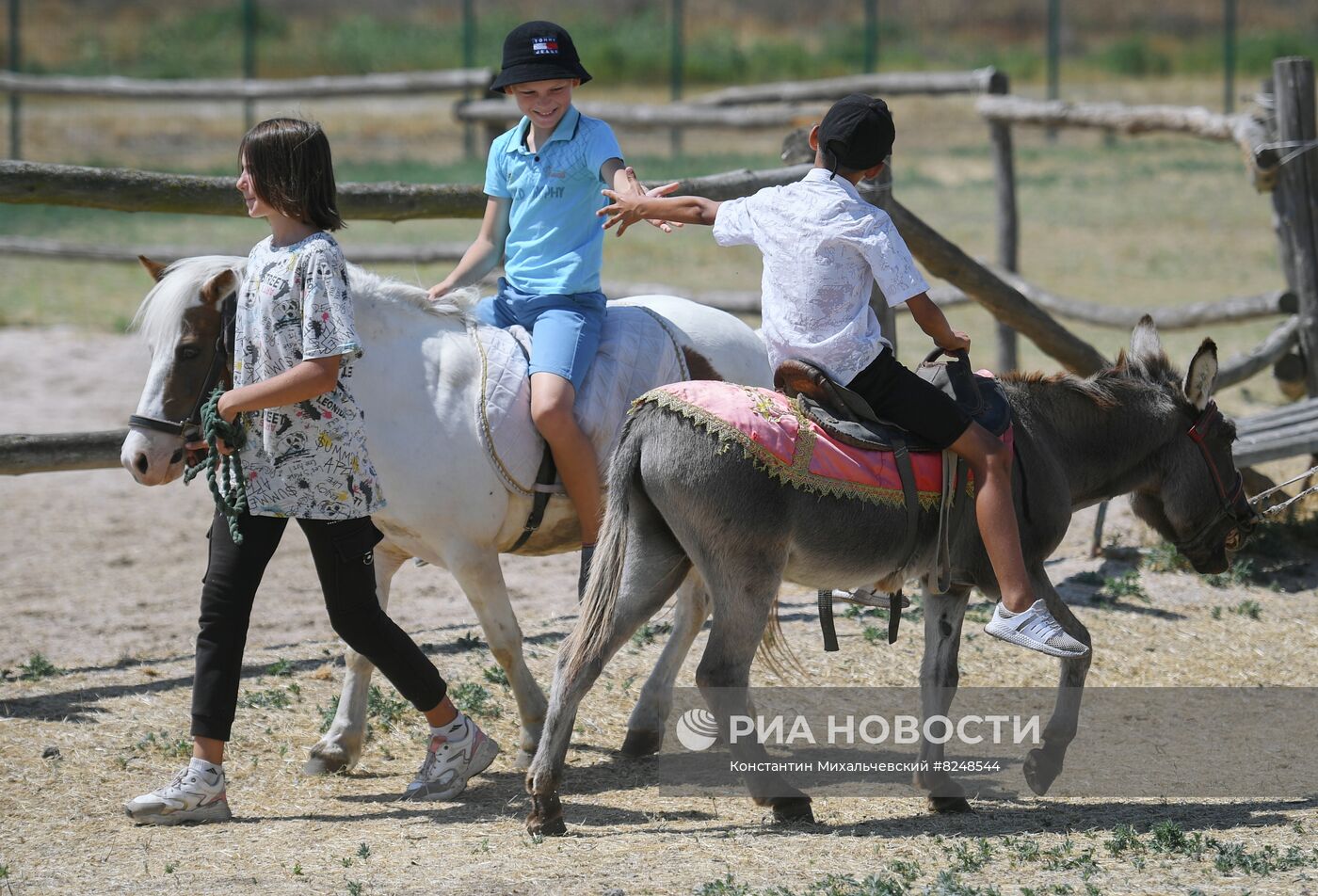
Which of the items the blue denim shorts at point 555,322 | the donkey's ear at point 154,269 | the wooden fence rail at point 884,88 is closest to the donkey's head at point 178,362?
the donkey's ear at point 154,269

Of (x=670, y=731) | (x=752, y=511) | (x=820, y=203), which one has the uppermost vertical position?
(x=820, y=203)

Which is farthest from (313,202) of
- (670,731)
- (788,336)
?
(670,731)

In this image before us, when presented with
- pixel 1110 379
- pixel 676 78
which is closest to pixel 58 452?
pixel 1110 379

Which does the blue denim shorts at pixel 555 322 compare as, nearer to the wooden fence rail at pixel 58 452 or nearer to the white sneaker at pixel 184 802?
the white sneaker at pixel 184 802

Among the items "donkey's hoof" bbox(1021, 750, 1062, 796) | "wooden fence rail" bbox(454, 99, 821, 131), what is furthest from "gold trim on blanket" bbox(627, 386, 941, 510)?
"wooden fence rail" bbox(454, 99, 821, 131)

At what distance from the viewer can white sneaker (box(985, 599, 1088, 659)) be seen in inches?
154

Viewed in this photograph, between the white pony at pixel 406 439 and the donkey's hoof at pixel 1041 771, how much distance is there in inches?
52.1

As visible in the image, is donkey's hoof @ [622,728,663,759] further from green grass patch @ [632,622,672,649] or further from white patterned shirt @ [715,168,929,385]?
white patterned shirt @ [715,168,929,385]

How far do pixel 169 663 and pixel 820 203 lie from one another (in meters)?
3.29

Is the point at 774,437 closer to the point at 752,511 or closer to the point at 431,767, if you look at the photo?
the point at 752,511

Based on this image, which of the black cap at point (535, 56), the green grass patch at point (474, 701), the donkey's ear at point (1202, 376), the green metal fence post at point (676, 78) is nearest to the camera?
the donkey's ear at point (1202, 376)

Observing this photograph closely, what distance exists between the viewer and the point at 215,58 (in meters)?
28.9

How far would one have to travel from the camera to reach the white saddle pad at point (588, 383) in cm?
453

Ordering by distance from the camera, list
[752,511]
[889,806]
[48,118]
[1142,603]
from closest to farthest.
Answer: [752,511], [889,806], [1142,603], [48,118]
